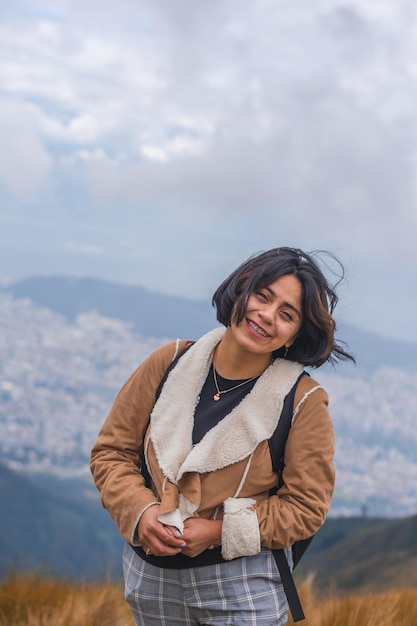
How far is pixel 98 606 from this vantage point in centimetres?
471

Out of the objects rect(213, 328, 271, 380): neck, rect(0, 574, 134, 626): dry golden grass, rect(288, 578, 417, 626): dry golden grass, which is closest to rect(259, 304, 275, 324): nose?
rect(213, 328, 271, 380): neck

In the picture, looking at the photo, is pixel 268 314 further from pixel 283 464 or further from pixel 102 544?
pixel 102 544

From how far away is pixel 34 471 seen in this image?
88250mm

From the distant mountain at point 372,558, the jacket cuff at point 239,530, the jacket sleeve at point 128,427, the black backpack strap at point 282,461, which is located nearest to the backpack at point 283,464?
the black backpack strap at point 282,461

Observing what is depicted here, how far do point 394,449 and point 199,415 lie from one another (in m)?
106

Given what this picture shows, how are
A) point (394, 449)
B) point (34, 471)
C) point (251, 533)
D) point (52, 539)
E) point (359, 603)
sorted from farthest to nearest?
point (394, 449) → point (34, 471) → point (52, 539) → point (359, 603) → point (251, 533)

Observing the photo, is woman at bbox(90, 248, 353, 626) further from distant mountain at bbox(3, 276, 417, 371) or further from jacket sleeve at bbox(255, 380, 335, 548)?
distant mountain at bbox(3, 276, 417, 371)

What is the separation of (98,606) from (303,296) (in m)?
2.94

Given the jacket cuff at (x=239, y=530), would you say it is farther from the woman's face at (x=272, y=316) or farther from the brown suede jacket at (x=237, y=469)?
the woman's face at (x=272, y=316)

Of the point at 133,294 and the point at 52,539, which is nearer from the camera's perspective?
the point at 52,539

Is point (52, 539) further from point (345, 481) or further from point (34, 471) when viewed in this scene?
point (345, 481)

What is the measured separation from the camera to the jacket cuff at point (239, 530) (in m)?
2.48

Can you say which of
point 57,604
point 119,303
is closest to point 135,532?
point 57,604

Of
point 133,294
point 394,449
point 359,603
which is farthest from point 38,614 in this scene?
point 133,294
